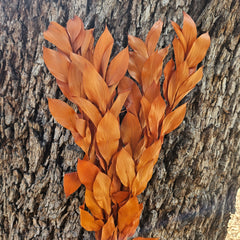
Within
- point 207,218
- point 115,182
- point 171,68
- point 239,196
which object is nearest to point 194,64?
point 171,68

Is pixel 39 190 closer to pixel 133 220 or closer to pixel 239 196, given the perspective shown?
pixel 133 220

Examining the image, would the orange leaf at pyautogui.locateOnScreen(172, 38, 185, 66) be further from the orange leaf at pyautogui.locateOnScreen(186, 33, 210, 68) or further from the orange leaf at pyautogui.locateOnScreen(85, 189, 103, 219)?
the orange leaf at pyautogui.locateOnScreen(85, 189, 103, 219)

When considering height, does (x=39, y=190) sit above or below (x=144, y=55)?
below

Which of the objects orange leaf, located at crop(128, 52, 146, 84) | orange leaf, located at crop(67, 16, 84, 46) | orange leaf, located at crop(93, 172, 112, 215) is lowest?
orange leaf, located at crop(93, 172, 112, 215)

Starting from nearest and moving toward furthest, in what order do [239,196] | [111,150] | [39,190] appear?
[111,150]
[39,190]
[239,196]

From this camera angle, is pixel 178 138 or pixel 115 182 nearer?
pixel 115 182

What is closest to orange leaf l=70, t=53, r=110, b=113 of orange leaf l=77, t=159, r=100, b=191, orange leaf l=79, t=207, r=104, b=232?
orange leaf l=77, t=159, r=100, b=191
